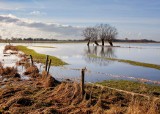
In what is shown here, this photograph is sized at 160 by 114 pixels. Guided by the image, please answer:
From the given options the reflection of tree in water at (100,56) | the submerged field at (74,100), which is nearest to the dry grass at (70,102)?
the submerged field at (74,100)

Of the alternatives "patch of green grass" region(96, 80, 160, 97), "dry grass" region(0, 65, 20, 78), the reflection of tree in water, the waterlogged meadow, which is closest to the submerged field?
"patch of green grass" region(96, 80, 160, 97)

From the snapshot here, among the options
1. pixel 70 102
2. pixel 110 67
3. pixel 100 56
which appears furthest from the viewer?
pixel 100 56

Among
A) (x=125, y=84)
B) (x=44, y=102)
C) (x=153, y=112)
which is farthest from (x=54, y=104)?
(x=125, y=84)

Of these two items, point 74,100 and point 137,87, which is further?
point 137,87

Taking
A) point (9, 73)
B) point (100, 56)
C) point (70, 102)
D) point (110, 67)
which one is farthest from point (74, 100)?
point (100, 56)

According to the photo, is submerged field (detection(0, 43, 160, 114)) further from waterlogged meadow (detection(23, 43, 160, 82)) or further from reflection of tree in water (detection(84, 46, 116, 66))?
reflection of tree in water (detection(84, 46, 116, 66))

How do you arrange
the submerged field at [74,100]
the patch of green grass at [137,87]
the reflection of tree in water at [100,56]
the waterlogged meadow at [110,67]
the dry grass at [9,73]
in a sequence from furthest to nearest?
1. the reflection of tree in water at [100,56]
2. the waterlogged meadow at [110,67]
3. the dry grass at [9,73]
4. the patch of green grass at [137,87]
5. the submerged field at [74,100]

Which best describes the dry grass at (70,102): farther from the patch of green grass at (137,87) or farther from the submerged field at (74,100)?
the patch of green grass at (137,87)

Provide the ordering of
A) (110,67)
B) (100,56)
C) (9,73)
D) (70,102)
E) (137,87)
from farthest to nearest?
1. (100,56)
2. (110,67)
3. (9,73)
4. (137,87)
5. (70,102)

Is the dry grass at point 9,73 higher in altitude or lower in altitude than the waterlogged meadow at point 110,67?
higher

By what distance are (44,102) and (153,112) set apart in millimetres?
6817

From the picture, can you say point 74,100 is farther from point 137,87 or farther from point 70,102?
point 137,87

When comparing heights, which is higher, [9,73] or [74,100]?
[74,100]

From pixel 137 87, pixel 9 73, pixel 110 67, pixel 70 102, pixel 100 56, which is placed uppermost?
pixel 70 102
